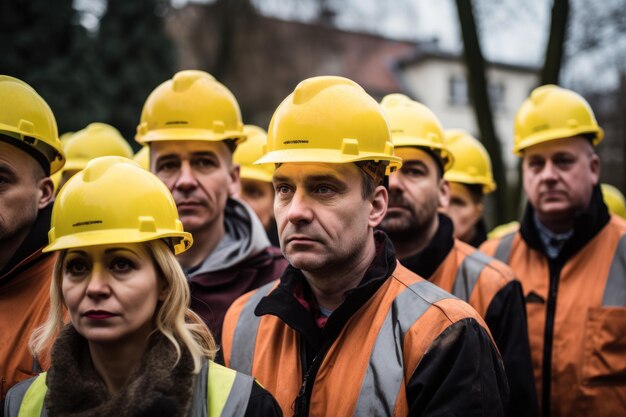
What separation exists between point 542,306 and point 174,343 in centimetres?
264

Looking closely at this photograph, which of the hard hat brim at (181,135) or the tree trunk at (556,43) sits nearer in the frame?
the hard hat brim at (181,135)

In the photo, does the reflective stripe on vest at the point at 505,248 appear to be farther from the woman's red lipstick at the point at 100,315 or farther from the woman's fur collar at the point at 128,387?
the woman's red lipstick at the point at 100,315

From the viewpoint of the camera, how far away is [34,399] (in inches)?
103

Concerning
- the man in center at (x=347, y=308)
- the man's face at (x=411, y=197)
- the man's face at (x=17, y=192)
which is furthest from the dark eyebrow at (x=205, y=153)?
the man in center at (x=347, y=308)

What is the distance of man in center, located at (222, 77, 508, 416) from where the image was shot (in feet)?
8.93

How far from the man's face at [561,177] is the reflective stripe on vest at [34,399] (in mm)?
3303

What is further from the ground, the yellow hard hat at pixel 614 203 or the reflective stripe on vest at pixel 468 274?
the yellow hard hat at pixel 614 203

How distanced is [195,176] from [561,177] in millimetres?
2398

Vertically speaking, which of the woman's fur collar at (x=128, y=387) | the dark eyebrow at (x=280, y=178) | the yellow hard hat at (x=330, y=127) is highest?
the yellow hard hat at (x=330, y=127)

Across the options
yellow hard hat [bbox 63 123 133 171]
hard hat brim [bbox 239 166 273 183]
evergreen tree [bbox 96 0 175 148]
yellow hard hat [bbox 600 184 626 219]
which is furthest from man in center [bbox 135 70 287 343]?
evergreen tree [bbox 96 0 175 148]

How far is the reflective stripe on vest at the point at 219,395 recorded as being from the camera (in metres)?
2.50

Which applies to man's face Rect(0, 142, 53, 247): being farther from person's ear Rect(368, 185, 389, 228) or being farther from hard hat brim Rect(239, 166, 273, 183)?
hard hat brim Rect(239, 166, 273, 183)

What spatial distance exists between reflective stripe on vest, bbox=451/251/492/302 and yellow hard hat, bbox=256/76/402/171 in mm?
1119

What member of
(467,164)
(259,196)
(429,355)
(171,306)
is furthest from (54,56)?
(429,355)
